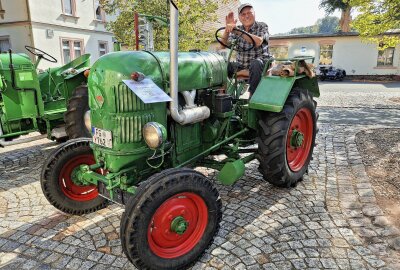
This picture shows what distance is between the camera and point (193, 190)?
2373 millimetres

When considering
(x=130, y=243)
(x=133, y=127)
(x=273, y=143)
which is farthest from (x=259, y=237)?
(x=133, y=127)

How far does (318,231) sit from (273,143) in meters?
0.95

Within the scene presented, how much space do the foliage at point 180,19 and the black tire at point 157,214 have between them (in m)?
6.77

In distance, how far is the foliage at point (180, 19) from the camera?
29.2ft

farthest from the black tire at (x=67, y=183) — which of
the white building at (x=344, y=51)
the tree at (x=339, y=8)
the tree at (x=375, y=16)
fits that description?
the tree at (x=339, y=8)

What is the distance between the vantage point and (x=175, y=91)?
8.34 ft

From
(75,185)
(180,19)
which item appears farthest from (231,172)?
(180,19)

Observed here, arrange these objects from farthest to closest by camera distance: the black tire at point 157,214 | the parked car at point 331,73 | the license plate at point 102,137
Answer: the parked car at point 331,73 < the license plate at point 102,137 < the black tire at point 157,214

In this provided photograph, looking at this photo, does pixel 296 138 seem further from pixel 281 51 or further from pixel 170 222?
pixel 281 51

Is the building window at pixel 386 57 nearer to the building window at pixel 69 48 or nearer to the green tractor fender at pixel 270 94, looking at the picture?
the building window at pixel 69 48

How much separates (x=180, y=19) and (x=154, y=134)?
7.23 m

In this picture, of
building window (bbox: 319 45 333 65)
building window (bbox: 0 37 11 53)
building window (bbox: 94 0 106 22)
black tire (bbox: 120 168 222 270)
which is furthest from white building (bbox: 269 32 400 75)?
black tire (bbox: 120 168 222 270)

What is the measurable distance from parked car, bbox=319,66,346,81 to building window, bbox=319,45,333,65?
1.88 m

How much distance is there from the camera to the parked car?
2092 cm
